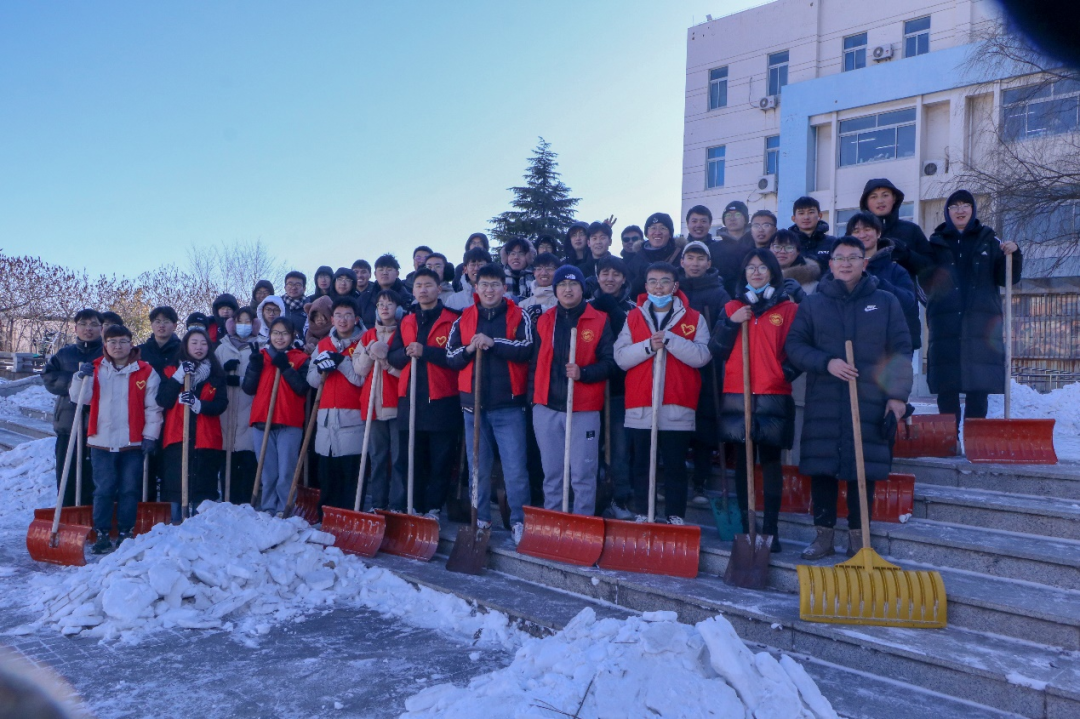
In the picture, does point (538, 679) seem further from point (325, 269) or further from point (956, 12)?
point (956, 12)

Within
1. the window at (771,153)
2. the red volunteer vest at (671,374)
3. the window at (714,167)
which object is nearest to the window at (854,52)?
the window at (771,153)

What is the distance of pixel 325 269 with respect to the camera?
941 cm

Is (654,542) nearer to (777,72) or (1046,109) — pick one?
(1046,109)

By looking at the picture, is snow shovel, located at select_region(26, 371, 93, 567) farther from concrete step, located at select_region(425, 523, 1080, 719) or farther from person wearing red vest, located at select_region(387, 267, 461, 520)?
concrete step, located at select_region(425, 523, 1080, 719)

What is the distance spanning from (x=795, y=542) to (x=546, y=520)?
174cm

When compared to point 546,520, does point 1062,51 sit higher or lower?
higher

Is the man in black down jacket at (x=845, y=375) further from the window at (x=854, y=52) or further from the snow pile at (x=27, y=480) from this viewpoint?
the window at (x=854, y=52)

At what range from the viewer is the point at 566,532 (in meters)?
5.64

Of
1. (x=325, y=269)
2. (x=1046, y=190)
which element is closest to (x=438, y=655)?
(x=325, y=269)

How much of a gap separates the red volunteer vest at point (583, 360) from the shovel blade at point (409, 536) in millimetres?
1309

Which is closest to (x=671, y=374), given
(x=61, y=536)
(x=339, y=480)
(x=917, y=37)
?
(x=339, y=480)

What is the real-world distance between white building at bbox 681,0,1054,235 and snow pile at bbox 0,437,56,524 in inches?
714

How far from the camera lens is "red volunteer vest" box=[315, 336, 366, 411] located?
7.04 meters

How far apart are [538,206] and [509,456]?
24.2 meters
